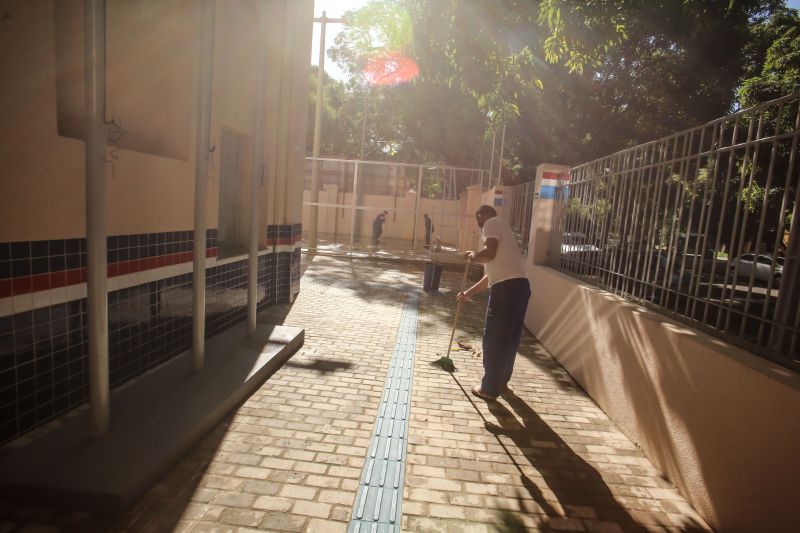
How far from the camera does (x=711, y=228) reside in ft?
11.1

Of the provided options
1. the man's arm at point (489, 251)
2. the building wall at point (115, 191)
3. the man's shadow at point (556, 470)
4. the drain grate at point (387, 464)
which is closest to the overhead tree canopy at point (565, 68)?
the building wall at point (115, 191)

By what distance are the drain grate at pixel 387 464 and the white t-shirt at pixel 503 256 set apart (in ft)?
4.52

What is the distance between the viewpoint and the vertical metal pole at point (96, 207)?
255 centimetres

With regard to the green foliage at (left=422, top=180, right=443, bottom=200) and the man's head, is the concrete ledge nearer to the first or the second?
the man's head

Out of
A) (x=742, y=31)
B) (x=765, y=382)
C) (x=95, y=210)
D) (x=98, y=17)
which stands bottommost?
(x=765, y=382)

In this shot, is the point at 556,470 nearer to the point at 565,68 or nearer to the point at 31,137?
the point at 31,137

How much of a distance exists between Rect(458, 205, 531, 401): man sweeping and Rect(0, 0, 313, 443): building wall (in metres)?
2.89

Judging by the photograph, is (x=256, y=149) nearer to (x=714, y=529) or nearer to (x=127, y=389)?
(x=127, y=389)

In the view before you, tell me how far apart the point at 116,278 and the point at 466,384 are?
3223 millimetres

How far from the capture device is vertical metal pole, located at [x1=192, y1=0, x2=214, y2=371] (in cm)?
360

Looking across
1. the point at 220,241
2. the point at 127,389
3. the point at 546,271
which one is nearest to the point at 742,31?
the point at 546,271

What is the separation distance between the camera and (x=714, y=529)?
2.63 meters

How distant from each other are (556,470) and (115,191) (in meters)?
3.76

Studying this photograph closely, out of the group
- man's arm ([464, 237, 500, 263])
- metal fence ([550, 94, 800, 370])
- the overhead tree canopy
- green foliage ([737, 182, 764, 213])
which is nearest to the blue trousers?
man's arm ([464, 237, 500, 263])
